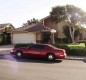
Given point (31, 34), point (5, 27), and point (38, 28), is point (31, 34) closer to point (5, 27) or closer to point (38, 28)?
point (38, 28)

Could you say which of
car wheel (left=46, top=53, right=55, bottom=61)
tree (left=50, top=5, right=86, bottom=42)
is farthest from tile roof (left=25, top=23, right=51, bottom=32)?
car wheel (left=46, top=53, right=55, bottom=61)

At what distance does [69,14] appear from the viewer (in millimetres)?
44938

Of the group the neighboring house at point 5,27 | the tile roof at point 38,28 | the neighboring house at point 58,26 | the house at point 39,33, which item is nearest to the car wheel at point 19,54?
the house at point 39,33

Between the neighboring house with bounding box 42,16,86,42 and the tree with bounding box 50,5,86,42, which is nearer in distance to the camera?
the tree with bounding box 50,5,86,42

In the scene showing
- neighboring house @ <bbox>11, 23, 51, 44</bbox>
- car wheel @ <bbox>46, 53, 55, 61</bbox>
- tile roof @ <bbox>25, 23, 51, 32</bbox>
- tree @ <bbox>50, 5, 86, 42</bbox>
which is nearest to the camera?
car wheel @ <bbox>46, 53, 55, 61</bbox>

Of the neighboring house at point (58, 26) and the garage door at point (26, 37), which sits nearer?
the garage door at point (26, 37)

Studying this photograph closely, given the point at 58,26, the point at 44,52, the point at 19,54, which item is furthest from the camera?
the point at 58,26

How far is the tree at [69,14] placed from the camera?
1738 inches

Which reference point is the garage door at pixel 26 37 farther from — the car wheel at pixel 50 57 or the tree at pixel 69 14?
the car wheel at pixel 50 57

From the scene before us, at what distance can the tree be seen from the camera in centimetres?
4416

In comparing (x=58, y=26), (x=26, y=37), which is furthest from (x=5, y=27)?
(x=58, y=26)

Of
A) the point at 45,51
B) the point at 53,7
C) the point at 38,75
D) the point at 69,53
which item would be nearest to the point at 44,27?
the point at 53,7

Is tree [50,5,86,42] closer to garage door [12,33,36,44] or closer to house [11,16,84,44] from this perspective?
house [11,16,84,44]

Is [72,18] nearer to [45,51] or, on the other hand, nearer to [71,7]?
[71,7]
